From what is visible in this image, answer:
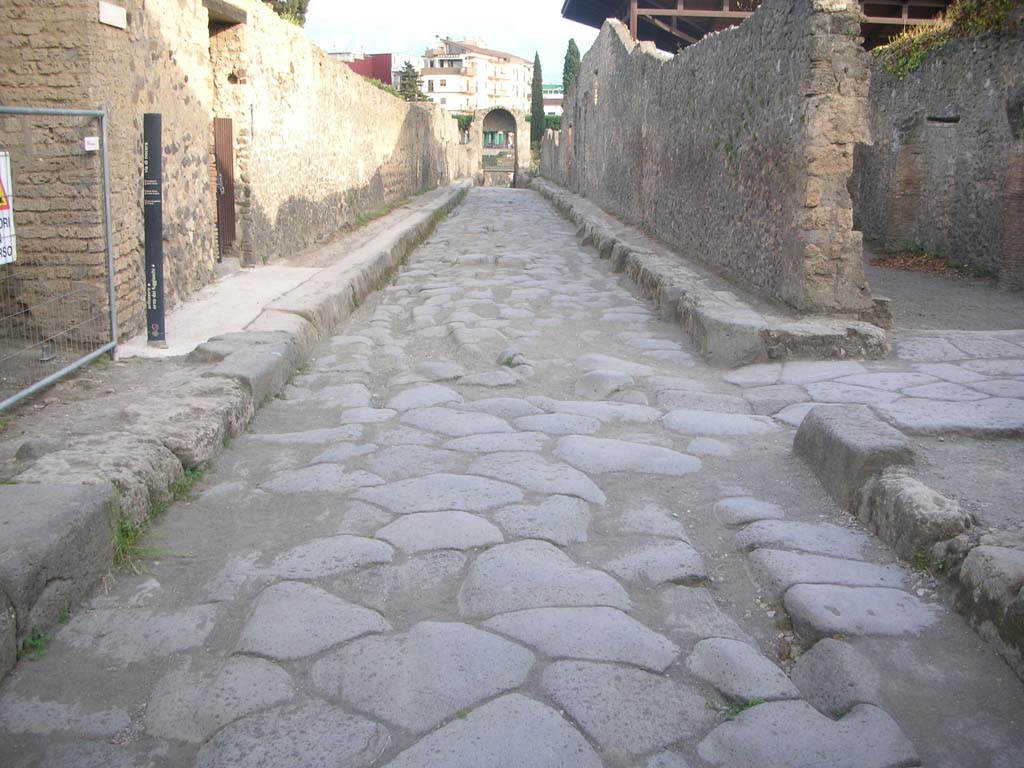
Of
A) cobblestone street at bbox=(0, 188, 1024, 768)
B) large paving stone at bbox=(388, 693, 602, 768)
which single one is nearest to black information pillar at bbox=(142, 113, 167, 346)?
cobblestone street at bbox=(0, 188, 1024, 768)

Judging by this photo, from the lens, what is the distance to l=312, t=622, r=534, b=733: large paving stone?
213cm

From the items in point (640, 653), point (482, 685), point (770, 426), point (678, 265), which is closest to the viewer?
point (482, 685)

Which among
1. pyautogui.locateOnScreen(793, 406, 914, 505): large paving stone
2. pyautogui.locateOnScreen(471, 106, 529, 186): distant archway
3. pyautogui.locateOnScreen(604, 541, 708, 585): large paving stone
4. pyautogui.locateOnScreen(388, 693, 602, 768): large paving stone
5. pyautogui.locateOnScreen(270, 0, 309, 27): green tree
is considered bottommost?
pyautogui.locateOnScreen(388, 693, 602, 768): large paving stone

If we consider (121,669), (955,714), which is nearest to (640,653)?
(955,714)

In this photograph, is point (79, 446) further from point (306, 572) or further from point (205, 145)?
point (205, 145)

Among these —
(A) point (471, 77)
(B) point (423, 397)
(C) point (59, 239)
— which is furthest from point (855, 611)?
(A) point (471, 77)

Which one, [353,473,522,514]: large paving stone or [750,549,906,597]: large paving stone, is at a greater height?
[353,473,522,514]: large paving stone

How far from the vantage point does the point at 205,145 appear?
7.29 m

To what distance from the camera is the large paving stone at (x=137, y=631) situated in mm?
2400

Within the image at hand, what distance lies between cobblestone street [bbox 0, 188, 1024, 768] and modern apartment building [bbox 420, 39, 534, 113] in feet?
321

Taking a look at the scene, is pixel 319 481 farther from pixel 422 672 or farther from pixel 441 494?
pixel 422 672

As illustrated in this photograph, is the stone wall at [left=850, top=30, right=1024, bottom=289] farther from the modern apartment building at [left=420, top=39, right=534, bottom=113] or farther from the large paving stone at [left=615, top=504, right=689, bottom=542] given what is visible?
the modern apartment building at [left=420, top=39, right=534, bottom=113]

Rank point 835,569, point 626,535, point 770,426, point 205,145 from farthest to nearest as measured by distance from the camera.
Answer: point 205,145 < point 770,426 < point 626,535 < point 835,569

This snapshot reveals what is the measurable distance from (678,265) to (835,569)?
606 cm
